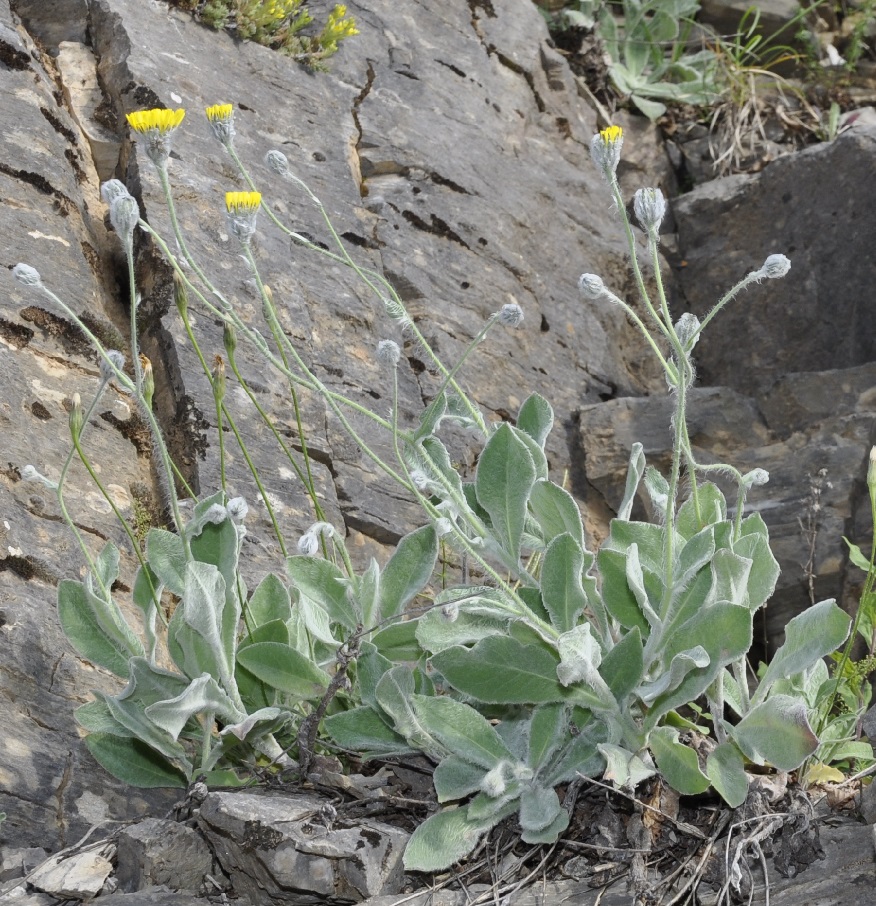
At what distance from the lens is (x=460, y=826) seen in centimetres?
205

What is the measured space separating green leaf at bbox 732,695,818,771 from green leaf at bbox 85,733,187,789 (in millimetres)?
1212

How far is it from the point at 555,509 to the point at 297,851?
0.86 meters

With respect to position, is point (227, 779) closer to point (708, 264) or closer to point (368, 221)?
point (368, 221)

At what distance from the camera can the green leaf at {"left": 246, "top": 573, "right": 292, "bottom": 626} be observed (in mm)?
2566

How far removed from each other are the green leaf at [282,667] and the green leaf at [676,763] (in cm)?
69

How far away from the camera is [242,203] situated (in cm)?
210

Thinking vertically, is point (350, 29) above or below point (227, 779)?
above

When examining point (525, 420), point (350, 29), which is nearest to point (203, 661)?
point (525, 420)

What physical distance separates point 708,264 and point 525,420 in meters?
3.52

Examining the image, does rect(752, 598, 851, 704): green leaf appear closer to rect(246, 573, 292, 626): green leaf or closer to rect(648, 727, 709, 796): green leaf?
rect(648, 727, 709, 796): green leaf

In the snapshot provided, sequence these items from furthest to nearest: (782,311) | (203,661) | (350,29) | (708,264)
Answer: (708,264)
(782,311)
(350,29)
(203,661)

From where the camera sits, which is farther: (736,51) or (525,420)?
(736,51)

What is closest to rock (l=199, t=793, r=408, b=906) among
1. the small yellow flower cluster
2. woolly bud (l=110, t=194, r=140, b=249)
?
woolly bud (l=110, t=194, r=140, b=249)

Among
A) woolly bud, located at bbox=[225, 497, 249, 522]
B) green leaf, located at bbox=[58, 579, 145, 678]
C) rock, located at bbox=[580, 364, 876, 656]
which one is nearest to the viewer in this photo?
woolly bud, located at bbox=[225, 497, 249, 522]
